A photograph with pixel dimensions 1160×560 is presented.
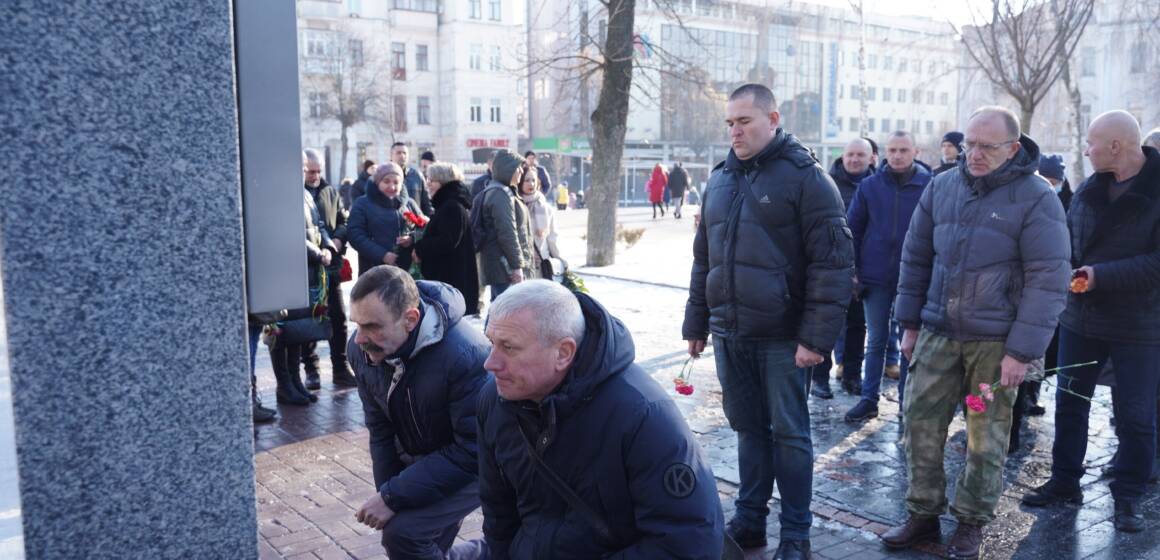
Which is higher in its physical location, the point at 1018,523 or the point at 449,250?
the point at 449,250

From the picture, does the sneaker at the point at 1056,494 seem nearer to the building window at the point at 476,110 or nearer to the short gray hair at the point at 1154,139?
the short gray hair at the point at 1154,139

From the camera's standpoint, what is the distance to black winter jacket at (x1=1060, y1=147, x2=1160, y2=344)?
4.83 metres

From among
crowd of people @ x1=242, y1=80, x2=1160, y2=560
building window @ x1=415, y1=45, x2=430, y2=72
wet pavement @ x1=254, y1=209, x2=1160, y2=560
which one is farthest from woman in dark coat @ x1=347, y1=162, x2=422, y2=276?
building window @ x1=415, y1=45, x2=430, y2=72

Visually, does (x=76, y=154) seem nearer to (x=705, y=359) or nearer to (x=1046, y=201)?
(x=1046, y=201)

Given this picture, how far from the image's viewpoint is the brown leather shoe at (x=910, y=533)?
459cm

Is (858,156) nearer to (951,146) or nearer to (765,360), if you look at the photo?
(951,146)

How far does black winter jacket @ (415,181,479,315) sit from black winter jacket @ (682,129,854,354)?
3632 millimetres

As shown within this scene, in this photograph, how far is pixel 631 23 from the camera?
1616 cm

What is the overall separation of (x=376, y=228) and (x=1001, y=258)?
5.32 metres

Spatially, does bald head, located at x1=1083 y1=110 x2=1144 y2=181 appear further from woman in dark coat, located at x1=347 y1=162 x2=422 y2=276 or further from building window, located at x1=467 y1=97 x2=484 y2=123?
building window, located at x1=467 y1=97 x2=484 y2=123

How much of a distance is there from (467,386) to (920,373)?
2417 mm

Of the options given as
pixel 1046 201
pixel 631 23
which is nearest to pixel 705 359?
pixel 1046 201

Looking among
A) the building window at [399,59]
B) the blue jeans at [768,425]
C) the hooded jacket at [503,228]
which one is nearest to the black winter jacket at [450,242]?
the hooded jacket at [503,228]

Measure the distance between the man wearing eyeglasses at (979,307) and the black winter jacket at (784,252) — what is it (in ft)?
1.94
